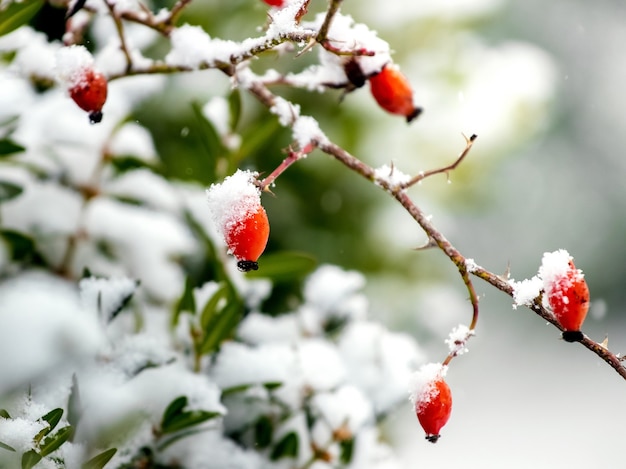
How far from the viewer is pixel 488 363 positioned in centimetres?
332

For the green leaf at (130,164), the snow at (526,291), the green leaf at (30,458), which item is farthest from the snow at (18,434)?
the green leaf at (130,164)

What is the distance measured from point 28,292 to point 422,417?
489 millimetres

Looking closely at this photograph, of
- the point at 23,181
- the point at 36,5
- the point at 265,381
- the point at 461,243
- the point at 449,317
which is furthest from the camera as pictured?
the point at 461,243

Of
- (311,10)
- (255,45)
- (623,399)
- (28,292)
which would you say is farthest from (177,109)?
(623,399)

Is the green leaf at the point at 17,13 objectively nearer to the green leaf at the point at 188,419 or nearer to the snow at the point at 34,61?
the snow at the point at 34,61

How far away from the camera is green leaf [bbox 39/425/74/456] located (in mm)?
521

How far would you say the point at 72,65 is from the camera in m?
0.61

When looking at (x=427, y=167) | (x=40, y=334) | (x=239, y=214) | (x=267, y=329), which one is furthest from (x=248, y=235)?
(x=427, y=167)

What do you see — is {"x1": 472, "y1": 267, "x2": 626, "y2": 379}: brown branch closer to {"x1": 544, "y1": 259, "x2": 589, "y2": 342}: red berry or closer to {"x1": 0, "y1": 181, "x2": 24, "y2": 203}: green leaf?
{"x1": 544, "y1": 259, "x2": 589, "y2": 342}: red berry

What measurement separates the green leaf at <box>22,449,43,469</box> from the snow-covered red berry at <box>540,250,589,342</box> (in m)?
0.40

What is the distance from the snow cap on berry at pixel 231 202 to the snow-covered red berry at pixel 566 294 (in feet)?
0.77

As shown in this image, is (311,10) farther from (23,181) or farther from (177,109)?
(23,181)

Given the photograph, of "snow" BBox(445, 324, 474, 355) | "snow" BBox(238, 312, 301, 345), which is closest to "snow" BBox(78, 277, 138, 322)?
"snow" BBox(238, 312, 301, 345)

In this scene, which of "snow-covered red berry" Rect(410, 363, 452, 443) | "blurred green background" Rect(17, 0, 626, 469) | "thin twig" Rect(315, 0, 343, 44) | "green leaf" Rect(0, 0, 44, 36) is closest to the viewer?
"thin twig" Rect(315, 0, 343, 44)
